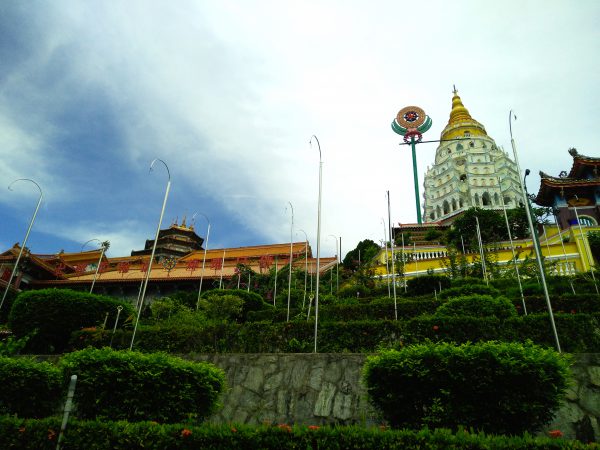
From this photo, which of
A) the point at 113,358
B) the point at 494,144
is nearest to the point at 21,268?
the point at 113,358

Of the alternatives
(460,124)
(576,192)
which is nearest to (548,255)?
(576,192)

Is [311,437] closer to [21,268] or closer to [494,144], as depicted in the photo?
[21,268]


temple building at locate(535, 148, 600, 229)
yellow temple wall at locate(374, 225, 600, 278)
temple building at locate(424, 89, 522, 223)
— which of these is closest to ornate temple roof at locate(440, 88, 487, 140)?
temple building at locate(424, 89, 522, 223)

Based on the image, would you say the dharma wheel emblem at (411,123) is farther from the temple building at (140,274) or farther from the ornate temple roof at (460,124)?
the temple building at (140,274)

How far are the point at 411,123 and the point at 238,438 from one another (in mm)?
62996

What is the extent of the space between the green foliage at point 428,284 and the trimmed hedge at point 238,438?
15.8 meters

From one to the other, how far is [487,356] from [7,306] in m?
28.0

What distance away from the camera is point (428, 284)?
20.5 metres

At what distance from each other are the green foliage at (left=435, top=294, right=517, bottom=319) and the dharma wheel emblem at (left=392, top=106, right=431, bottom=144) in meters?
53.7

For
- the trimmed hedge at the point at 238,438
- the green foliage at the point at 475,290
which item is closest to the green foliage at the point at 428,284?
the green foliage at the point at 475,290

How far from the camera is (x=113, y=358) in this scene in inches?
264

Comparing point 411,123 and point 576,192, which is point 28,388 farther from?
point 411,123

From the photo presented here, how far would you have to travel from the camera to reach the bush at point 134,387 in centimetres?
646

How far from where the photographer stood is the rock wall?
24.2 feet
